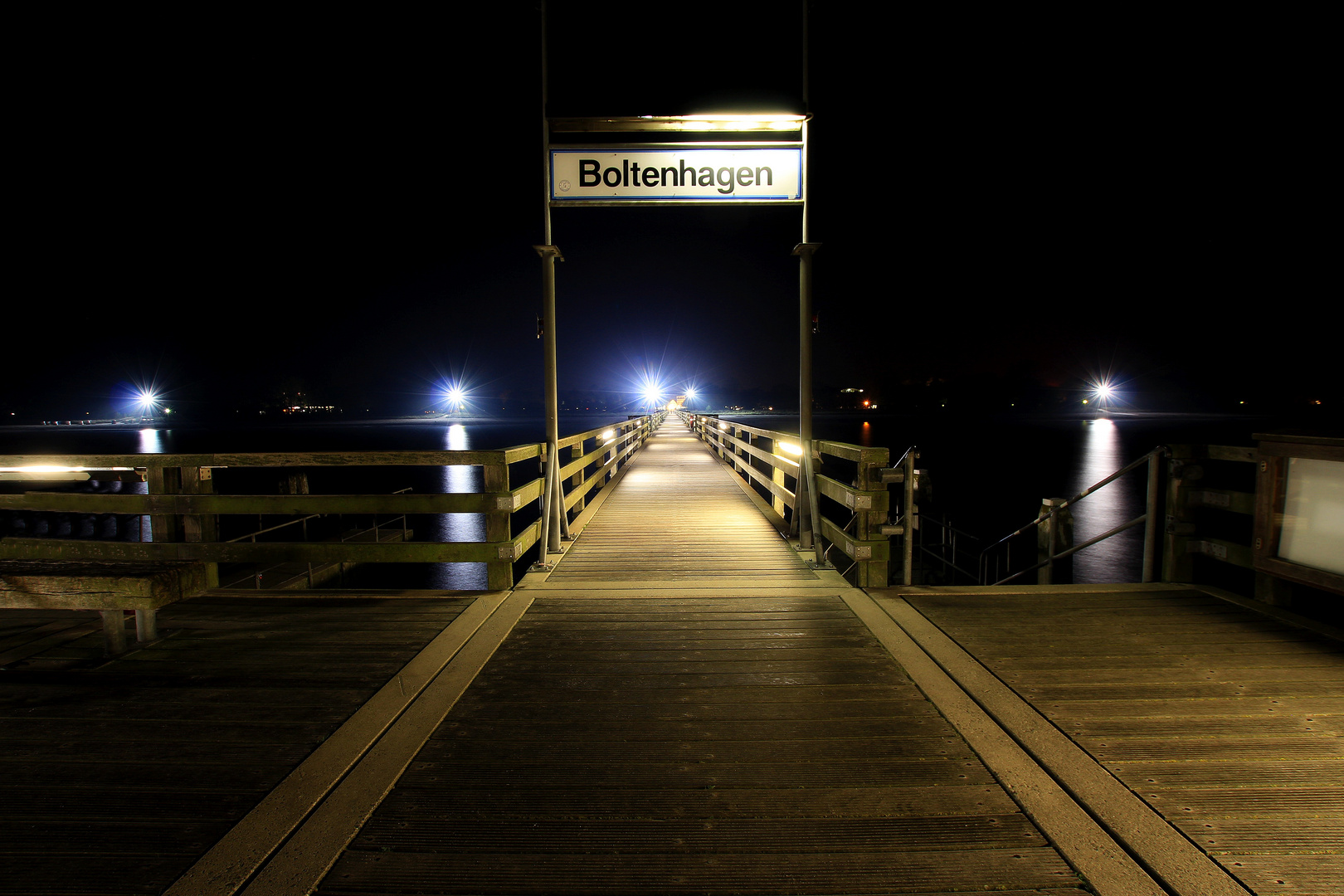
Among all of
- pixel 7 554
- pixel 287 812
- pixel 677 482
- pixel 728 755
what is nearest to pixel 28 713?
pixel 287 812

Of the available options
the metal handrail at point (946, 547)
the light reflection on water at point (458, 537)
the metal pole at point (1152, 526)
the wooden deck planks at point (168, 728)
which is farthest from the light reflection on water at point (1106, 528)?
the wooden deck planks at point (168, 728)

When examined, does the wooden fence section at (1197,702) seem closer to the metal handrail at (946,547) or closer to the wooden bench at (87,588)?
the metal handrail at (946,547)

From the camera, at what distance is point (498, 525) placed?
4.68m

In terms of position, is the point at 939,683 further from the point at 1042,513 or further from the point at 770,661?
the point at 1042,513

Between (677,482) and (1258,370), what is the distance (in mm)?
212729

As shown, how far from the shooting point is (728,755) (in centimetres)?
248

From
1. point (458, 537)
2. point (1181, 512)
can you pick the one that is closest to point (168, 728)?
point (1181, 512)

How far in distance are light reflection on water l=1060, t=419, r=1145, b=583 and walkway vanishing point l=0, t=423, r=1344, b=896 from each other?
1400 cm

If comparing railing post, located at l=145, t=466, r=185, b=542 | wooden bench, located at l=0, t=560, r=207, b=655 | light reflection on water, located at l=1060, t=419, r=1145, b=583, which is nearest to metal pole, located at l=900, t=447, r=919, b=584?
wooden bench, located at l=0, t=560, r=207, b=655

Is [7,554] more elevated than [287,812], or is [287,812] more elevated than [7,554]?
[7,554]

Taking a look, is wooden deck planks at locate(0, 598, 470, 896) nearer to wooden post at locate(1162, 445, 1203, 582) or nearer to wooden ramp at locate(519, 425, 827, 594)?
wooden ramp at locate(519, 425, 827, 594)

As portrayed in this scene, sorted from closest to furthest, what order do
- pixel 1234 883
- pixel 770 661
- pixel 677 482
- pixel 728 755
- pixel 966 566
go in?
pixel 1234 883 < pixel 728 755 < pixel 770 661 < pixel 677 482 < pixel 966 566

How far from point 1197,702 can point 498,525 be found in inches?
168

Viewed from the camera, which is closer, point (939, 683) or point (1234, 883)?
point (1234, 883)
